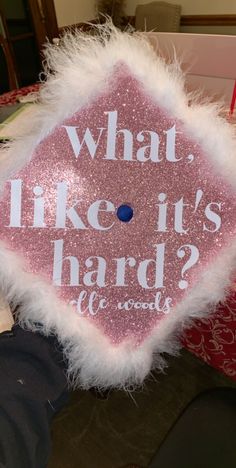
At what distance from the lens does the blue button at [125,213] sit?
48 centimetres

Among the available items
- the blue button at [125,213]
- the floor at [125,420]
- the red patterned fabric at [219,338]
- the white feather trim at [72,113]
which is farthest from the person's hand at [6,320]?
the floor at [125,420]

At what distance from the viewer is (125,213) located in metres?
0.48

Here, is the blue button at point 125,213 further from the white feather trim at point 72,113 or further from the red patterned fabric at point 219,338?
the red patterned fabric at point 219,338

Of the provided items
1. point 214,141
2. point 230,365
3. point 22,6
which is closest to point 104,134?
point 214,141

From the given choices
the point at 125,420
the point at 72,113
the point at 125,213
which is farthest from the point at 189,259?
the point at 125,420

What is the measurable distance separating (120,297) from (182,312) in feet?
0.31

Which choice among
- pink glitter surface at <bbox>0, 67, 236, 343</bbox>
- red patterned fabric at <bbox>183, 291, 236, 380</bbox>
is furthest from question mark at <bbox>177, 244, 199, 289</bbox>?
red patterned fabric at <bbox>183, 291, 236, 380</bbox>

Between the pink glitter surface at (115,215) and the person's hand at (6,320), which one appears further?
the person's hand at (6,320)

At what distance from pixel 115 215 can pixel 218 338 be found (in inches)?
23.7

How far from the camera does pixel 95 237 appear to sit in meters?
0.48

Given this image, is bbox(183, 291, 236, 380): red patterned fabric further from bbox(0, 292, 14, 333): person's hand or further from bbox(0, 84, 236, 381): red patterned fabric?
bbox(0, 292, 14, 333): person's hand

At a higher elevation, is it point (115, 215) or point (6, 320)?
point (115, 215)

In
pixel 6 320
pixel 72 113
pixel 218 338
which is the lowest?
pixel 218 338

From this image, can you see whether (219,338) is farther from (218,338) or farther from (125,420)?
(125,420)
